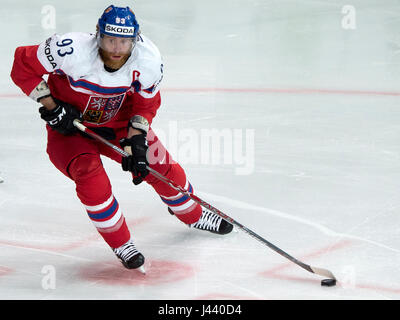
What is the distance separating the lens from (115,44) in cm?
315

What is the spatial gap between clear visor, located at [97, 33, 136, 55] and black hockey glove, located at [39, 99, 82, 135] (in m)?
0.32

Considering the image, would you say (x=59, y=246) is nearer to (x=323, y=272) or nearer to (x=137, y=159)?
(x=137, y=159)

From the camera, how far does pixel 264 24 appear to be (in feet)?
27.6

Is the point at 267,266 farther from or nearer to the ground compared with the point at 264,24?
nearer to the ground

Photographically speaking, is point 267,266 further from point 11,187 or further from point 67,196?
point 11,187

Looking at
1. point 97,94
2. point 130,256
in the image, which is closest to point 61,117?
point 97,94

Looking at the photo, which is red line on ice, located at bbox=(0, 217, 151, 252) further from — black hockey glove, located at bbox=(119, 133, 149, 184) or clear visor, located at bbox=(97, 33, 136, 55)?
clear visor, located at bbox=(97, 33, 136, 55)

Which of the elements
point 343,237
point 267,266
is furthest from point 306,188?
point 267,266

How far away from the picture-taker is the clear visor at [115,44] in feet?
10.3

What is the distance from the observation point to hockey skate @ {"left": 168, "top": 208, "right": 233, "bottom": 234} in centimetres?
371

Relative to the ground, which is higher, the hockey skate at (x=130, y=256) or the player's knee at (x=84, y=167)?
the player's knee at (x=84, y=167)

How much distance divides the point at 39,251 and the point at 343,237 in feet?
4.77

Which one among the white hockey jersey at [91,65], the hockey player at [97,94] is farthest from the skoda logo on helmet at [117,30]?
the white hockey jersey at [91,65]

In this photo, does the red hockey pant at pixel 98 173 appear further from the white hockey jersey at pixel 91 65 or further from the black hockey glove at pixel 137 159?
the white hockey jersey at pixel 91 65
